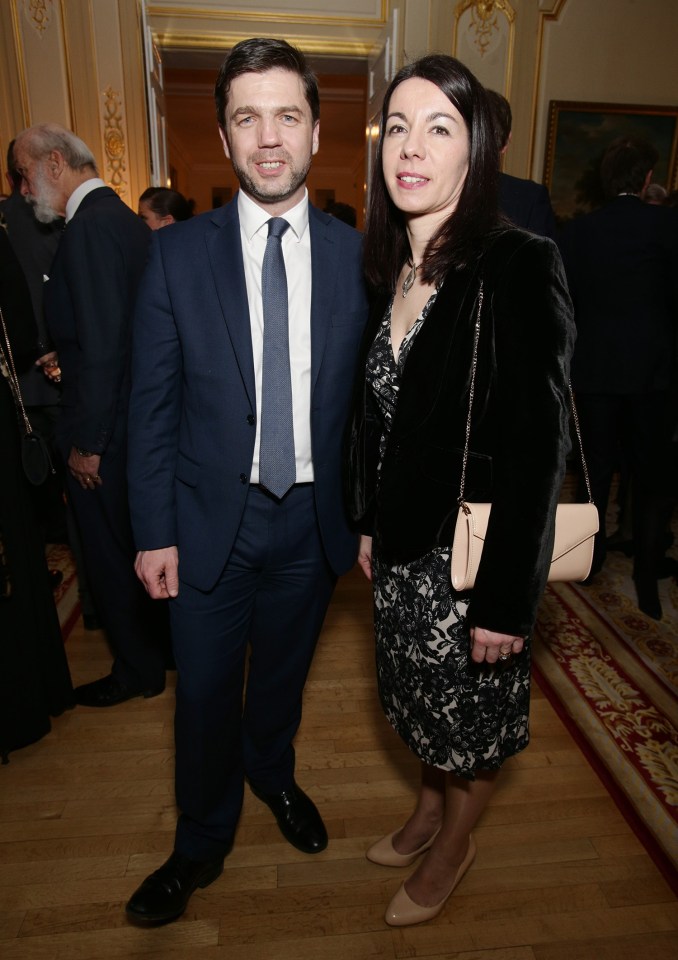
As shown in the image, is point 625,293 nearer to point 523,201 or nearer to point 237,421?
point 523,201

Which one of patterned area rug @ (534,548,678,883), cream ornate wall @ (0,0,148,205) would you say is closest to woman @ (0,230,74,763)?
patterned area rug @ (534,548,678,883)

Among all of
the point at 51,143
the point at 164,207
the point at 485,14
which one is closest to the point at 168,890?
the point at 51,143

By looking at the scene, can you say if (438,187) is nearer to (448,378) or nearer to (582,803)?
(448,378)

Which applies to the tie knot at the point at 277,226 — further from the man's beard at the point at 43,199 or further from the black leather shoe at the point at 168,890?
the black leather shoe at the point at 168,890

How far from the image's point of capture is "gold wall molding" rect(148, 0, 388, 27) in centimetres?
616

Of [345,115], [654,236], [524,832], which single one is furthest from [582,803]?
[345,115]

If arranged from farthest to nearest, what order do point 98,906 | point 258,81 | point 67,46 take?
point 67,46 < point 98,906 < point 258,81

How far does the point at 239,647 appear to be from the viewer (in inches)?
70.8

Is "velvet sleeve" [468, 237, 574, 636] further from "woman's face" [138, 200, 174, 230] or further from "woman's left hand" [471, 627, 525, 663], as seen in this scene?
"woman's face" [138, 200, 174, 230]

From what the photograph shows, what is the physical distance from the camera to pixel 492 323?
1283 millimetres

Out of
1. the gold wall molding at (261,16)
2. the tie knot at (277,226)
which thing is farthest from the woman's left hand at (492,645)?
the gold wall molding at (261,16)

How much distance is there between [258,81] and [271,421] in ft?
2.46

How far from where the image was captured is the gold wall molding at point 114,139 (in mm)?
6328

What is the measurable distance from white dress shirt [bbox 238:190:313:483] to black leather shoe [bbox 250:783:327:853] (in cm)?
109
